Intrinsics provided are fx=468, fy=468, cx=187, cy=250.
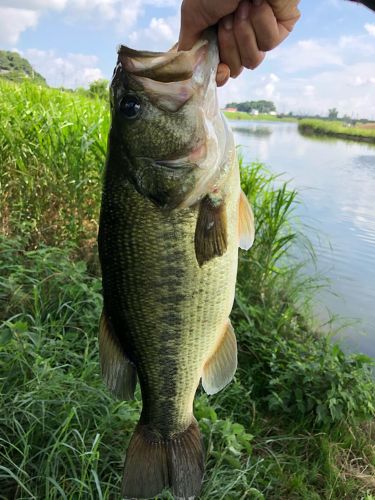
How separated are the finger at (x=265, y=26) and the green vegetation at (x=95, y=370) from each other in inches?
72.2

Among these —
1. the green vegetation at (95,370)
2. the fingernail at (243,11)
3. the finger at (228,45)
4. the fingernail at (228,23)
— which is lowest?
the green vegetation at (95,370)

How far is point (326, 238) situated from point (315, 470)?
573 centimetres

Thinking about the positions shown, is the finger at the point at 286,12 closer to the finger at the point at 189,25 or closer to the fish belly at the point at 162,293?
the finger at the point at 189,25

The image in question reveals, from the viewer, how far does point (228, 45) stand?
1.62m

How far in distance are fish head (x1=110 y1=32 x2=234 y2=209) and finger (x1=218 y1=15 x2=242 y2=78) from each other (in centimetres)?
3

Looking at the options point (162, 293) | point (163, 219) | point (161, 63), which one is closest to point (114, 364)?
point (162, 293)

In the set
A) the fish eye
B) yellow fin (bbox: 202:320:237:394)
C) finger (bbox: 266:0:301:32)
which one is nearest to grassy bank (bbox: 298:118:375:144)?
finger (bbox: 266:0:301:32)

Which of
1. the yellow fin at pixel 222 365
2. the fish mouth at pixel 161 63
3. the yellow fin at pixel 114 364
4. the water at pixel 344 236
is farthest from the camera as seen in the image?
the water at pixel 344 236

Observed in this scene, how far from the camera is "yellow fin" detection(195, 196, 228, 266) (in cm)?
158

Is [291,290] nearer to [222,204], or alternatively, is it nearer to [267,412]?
[267,412]

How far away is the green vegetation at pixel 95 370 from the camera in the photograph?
234 cm

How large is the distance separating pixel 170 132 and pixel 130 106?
16 cm

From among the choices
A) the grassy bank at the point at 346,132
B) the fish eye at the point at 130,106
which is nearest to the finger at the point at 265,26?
the fish eye at the point at 130,106

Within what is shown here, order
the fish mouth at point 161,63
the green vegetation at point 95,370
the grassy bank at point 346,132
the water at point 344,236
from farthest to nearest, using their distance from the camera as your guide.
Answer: the grassy bank at point 346,132 → the water at point 344,236 → the green vegetation at point 95,370 → the fish mouth at point 161,63
